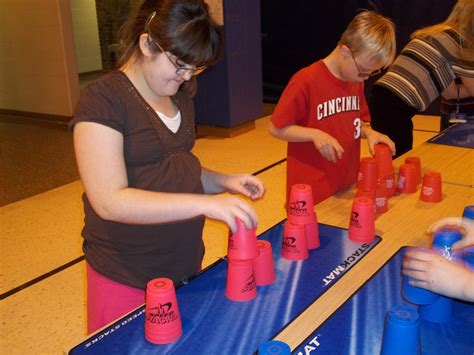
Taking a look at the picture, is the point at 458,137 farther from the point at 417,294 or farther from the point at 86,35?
the point at 86,35

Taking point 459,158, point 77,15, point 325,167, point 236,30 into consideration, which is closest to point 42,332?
point 325,167

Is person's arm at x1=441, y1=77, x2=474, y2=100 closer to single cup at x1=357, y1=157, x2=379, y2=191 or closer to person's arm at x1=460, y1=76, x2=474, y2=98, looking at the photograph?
person's arm at x1=460, y1=76, x2=474, y2=98

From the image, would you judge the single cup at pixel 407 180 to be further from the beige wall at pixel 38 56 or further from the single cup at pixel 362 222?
the beige wall at pixel 38 56

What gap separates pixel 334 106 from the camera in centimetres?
197

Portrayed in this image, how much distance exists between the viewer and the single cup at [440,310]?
104cm

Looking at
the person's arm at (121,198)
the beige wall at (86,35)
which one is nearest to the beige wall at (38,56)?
the beige wall at (86,35)

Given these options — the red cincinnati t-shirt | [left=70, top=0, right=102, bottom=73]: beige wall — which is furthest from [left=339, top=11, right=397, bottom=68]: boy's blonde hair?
[left=70, top=0, right=102, bottom=73]: beige wall

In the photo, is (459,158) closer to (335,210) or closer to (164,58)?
(335,210)

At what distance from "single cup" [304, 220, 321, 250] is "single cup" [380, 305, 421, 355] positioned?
44 cm

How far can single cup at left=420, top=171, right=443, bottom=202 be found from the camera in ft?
5.35

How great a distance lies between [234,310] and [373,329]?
10.8 inches

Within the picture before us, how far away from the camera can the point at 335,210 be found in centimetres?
159

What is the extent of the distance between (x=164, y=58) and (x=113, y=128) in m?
0.18

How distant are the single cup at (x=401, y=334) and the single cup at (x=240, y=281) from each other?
1.01 ft
